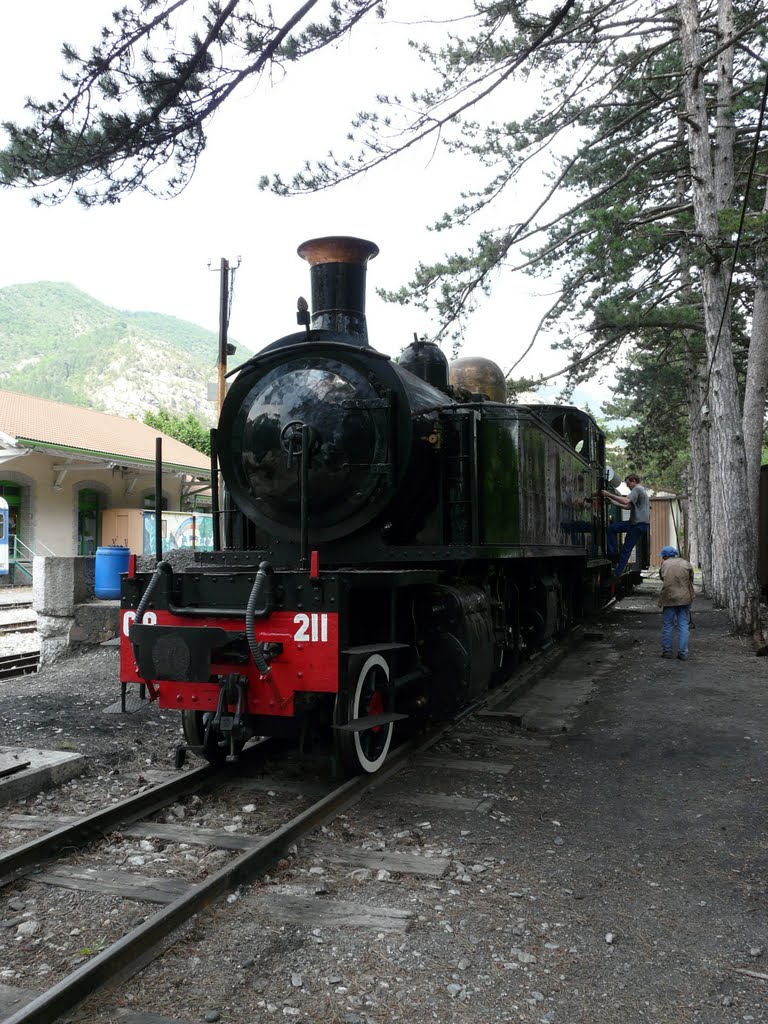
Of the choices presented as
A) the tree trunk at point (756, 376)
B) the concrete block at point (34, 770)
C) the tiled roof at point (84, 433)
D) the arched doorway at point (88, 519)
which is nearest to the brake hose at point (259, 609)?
the concrete block at point (34, 770)

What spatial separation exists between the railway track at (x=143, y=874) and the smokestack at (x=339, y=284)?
3134mm

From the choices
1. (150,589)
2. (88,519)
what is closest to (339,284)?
(150,589)

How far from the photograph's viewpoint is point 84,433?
25.6m

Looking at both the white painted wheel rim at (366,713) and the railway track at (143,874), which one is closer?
the railway track at (143,874)

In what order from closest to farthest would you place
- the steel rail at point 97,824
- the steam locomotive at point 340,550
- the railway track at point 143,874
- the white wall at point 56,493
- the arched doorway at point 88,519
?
the railway track at point 143,874 < the steel rail at point 97,824 < the steam locomotive at point 340,550 < the white wall at point 56,493 < the arched doorway at point 88,519

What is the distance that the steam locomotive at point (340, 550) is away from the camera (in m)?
4.61

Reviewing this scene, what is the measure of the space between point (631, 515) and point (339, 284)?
8.42 metres

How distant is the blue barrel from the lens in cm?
990

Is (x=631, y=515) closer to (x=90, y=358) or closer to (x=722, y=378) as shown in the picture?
(x=722, y=378)

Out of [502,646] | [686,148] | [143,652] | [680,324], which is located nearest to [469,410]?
[502,646]

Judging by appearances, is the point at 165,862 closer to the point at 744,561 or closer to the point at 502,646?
the point at 502,646

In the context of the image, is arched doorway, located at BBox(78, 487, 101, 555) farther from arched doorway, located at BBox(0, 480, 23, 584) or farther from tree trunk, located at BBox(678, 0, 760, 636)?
tree trunk, located at BBox(678, 0, 760, 636)

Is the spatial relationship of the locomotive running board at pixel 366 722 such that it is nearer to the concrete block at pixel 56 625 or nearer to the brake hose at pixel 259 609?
the brake hose at pixel 259 609

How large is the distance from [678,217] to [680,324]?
6.65 ft
